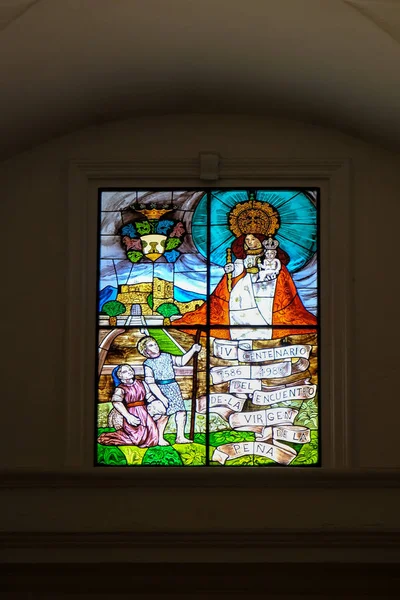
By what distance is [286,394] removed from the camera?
6.09 meters

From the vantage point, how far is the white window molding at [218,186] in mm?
5934

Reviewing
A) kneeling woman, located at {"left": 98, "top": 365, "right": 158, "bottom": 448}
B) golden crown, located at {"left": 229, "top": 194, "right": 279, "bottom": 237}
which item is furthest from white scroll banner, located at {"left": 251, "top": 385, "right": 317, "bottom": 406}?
golden crown, located at {"left": 229, "top": 194, "right": 279, "bottom": 237}

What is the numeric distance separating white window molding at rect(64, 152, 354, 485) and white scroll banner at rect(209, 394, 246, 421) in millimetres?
408

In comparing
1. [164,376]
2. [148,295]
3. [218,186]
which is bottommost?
[164,376]

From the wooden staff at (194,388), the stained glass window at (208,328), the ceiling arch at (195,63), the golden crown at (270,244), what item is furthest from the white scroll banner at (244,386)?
the ceiling arch at (195,63)

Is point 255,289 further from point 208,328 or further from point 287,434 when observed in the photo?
point 287,434

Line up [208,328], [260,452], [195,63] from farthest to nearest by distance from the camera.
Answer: [208,328] < [260,452] < [195,63]

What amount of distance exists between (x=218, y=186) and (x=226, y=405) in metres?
1.52

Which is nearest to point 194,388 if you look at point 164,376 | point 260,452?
point 164,376

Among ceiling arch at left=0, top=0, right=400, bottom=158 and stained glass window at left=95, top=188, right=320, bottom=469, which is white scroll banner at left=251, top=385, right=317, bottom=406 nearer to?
stained glass window at left=95, top=188, right=320, bottom=469

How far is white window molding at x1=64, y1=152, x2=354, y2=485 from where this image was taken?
5.93 m

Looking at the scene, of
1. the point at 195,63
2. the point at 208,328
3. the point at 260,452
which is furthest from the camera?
the point at 208,328

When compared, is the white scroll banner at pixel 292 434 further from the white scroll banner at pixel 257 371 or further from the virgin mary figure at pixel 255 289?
the virgin mary figure at pixel 255 289
